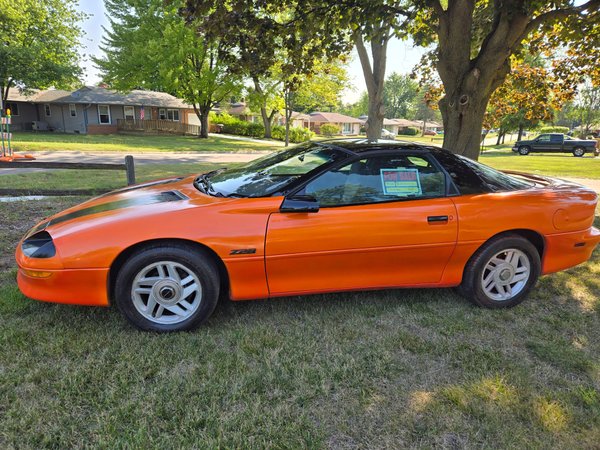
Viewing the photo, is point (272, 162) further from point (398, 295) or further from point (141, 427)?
point (141, 427)

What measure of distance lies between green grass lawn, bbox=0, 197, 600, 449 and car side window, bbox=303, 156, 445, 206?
0.95 m

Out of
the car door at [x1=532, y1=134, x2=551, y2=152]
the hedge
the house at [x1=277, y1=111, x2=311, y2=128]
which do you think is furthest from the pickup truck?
the house at [x1=277, y1=111, x2=311, y2=128]

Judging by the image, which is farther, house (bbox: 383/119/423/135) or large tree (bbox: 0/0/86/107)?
house (bbox: 383/119/423/135)

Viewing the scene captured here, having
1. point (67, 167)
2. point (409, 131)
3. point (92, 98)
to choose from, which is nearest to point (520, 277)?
point (67, 167)

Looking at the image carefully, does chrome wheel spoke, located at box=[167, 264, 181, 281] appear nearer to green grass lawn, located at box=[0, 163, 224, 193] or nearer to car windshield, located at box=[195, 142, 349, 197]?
car windshield, located at box=[195, 142, 349, 197]

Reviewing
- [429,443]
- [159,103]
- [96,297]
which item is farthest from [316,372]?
[159,103]

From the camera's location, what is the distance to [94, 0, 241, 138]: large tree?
26250 millimetres

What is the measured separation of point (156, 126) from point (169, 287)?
35931 millimetres

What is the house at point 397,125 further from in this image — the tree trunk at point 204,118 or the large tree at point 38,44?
the large tree at point 38,44

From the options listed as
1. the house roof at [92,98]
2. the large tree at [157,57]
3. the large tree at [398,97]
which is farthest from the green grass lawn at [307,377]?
the large tree at [398,97]

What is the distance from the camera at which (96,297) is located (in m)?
2.79

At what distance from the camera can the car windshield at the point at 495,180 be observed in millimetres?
3525

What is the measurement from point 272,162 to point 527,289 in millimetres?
2567

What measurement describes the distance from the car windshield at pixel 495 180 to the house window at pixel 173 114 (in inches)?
1489
